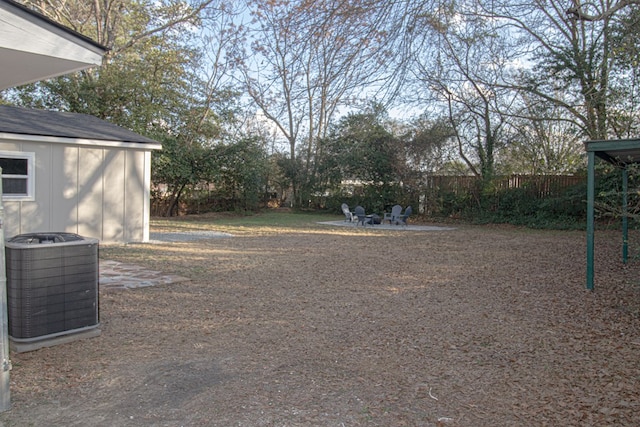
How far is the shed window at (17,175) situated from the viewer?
10.3 metres

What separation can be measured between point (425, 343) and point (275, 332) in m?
1.65

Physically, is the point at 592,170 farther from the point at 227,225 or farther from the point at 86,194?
the point at 227,225

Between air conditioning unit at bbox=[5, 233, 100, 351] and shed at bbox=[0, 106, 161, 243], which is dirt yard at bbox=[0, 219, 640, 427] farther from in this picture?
shed at bbox=[0, 106, 161, 243]

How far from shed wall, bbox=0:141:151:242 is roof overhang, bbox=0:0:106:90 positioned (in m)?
7.48

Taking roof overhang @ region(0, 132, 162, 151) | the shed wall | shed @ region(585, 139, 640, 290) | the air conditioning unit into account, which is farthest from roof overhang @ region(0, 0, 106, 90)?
the shed wall

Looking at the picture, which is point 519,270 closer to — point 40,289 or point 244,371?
point 244,371

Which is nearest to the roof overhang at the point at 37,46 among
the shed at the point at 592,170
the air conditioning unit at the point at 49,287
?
the air conditioning unit at the point at 49,287

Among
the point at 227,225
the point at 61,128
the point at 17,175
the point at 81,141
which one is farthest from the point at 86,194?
the point at 227,225

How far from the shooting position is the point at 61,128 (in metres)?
11.5

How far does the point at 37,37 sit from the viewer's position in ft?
11.1

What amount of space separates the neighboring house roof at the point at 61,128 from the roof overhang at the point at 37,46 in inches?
286

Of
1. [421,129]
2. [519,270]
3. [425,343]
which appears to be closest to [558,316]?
[425,343]

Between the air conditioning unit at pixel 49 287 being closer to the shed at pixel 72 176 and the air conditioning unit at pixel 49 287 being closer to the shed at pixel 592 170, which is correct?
the shed at pixel 592 170

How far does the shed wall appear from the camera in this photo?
35.0 ft
